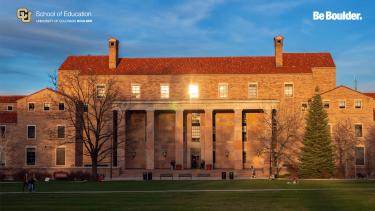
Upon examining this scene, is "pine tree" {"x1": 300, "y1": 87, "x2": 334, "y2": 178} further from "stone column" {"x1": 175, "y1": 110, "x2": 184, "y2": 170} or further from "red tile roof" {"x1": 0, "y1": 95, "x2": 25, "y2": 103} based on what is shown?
"red tile roof" {"x1": 0, "y1": 95, "x2": 25, "y2": 103}

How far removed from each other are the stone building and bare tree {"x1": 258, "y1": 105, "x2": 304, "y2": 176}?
3.86 feet

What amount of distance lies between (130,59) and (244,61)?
1570 centimetres

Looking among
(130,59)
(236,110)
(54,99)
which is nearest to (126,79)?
(130,59)

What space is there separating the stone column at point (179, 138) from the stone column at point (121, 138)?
6.61 metres

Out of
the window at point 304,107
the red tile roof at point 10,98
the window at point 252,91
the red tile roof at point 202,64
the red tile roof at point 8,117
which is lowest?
the red tile roof at point 8,117

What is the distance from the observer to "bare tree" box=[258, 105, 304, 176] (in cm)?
6812

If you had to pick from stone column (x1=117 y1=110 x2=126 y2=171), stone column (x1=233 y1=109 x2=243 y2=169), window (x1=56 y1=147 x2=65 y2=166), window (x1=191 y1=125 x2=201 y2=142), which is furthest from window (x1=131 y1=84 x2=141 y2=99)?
stone column (x1=233 y1=109 x2=243 y2=169)

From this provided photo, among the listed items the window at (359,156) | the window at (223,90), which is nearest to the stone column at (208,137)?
the window at (223,90)

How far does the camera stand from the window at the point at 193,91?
244 feet

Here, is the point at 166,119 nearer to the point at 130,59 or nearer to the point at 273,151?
the point at 130,59

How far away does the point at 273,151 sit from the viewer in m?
65.2

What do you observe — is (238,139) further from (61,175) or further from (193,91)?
(61,175)

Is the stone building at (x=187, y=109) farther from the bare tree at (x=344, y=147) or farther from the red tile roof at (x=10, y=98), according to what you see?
the bare tree at (x=344, y=147)

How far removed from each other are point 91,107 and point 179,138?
12.0 meters
